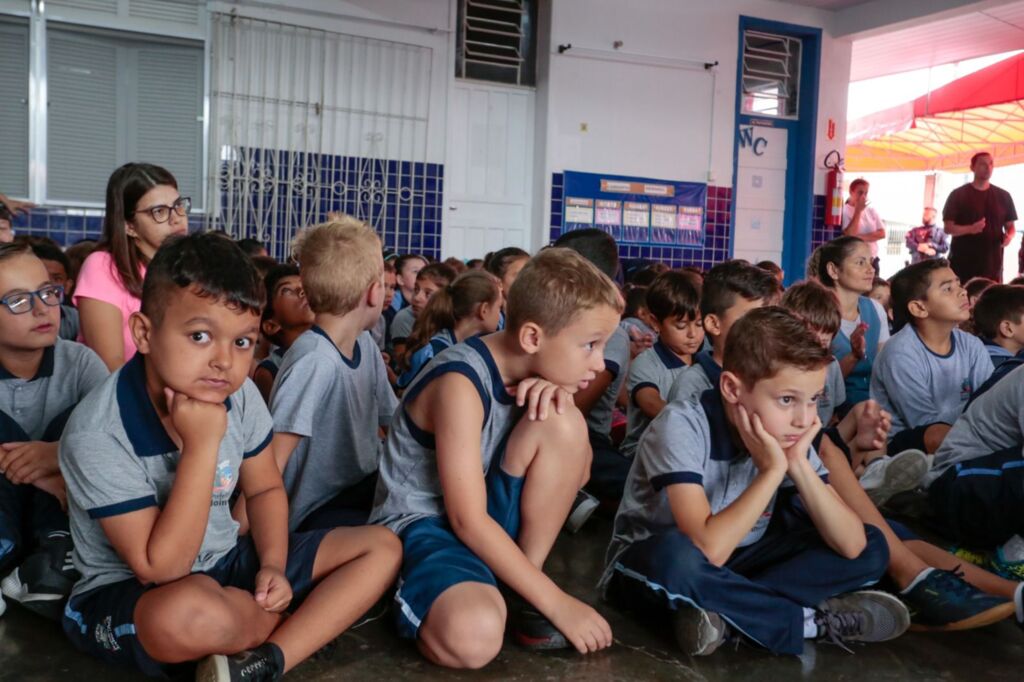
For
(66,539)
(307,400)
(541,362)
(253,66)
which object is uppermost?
(253,66)

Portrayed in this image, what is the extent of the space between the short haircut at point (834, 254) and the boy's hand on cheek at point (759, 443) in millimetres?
2198

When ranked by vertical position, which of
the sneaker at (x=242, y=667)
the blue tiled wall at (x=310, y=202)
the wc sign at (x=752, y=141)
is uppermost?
the wc sign at (x=752, y=141)

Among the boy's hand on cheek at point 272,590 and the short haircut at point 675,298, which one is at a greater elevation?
the short haircut at point 675,298

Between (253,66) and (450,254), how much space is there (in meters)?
2.03

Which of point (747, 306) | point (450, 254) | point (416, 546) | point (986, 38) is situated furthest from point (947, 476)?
point (986, 38)

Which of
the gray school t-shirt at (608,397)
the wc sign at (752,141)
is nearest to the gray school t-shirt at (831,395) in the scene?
the gray school t-shirt at (608,397)

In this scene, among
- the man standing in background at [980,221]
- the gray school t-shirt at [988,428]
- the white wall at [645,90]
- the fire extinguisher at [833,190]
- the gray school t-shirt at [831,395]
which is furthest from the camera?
the fire extinguisher at [833,190]

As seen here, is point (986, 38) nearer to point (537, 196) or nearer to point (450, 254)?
point (537, 196)

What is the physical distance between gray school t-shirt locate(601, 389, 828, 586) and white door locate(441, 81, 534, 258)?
217 inches

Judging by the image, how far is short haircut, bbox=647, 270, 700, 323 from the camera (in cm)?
283

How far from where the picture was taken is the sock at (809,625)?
176cm

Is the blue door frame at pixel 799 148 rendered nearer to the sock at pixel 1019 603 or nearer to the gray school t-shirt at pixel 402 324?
the gray school t-shirt at pixel 402 324

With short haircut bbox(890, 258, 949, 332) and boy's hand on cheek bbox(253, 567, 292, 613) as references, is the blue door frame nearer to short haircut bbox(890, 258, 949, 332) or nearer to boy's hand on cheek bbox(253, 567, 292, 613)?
short haircut bbox(890, 258, 949, 332)

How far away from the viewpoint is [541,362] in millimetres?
1734
